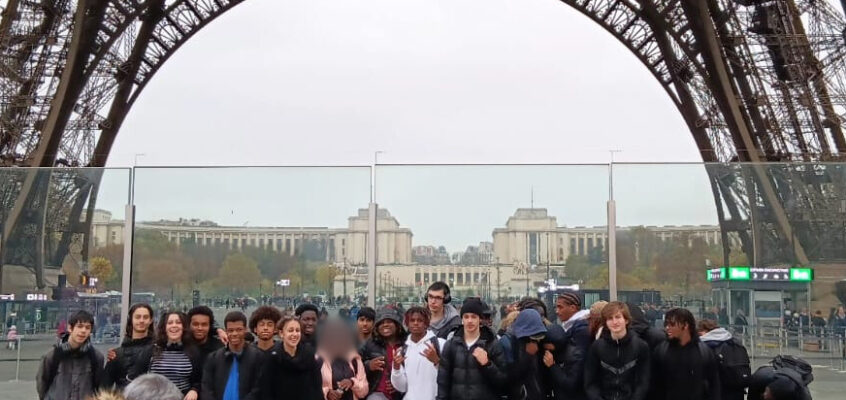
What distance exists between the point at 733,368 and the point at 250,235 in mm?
4533

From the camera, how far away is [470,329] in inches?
239

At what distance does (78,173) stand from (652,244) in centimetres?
572

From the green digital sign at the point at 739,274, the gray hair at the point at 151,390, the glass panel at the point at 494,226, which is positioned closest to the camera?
the gray hair at the point at 151,390

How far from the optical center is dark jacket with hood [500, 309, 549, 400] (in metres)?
5.95

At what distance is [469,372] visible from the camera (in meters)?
5.95

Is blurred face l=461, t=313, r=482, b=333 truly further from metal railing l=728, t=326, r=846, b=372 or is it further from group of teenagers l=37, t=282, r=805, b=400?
metal railing l=728, t=326, r=846, b=372

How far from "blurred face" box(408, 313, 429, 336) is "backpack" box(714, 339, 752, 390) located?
2.29m

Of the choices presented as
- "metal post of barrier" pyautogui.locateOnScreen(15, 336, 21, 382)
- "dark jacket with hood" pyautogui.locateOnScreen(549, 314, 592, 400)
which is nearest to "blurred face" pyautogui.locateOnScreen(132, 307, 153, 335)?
"metal post of barrier" pyautogui.locateOnScreen(15, 336, 21, 382)

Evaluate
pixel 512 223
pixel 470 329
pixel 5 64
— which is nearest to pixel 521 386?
pixel 470 329

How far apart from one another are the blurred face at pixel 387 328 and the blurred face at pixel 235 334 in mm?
1200

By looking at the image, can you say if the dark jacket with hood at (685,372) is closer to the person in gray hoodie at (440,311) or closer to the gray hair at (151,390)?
the person in gray hoodie at (440,311)

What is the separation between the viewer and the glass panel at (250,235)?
26.4 ft

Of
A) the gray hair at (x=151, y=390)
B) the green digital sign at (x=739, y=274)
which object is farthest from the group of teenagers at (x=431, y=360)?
the gray hair at (x=151, y=390)

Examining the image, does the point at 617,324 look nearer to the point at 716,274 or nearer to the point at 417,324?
the point at 417,324
